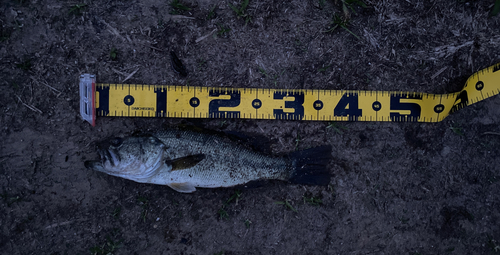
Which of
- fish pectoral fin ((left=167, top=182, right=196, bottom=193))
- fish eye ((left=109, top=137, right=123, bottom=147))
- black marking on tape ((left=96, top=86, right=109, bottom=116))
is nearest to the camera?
fish eye ((left=109, top=137, right=123, bottom=147))

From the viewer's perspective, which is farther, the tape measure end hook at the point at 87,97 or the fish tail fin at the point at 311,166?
the fish tail fin at the point at 311,166

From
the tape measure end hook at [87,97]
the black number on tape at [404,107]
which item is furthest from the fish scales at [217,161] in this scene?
the black number on tape at [404,107]

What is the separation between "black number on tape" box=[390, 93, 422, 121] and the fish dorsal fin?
Answer: 2740 millimetres

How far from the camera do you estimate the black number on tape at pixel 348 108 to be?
3.83 meters

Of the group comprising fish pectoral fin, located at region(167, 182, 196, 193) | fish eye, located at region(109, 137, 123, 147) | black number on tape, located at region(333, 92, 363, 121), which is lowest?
fish pectoral fin, located at region(167, 182, 196, 193)

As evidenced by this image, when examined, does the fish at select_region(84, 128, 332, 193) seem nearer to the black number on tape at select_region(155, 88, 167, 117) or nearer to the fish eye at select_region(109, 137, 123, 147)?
the fish eye at select_region(109, 137, 123, 147)

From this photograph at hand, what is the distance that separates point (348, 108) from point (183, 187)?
2485mm

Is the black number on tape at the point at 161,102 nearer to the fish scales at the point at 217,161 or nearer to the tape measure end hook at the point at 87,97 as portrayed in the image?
the fish scales at the point at 217,161

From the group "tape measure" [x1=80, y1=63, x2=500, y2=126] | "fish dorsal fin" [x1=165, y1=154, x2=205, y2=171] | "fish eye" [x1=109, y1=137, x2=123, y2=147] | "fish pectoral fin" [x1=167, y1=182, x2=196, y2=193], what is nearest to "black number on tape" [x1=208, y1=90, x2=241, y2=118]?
"tape measure" [x1=80, y1=63, x2=500, y2=126]

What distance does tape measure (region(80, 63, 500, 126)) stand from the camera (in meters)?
3.67

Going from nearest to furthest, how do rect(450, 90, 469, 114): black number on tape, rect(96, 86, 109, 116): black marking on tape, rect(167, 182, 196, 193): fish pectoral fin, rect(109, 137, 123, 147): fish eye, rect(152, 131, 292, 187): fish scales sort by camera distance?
rect(109, 137, 123, 147): fish eye
rect(152, 131, 292, 187): fish scales
rect(167, 182, 196, 193): fish pectoral fin
rect(96, 86, 109, 116): black marking on tape
rect(450, 90, 469, 114): black number on tape

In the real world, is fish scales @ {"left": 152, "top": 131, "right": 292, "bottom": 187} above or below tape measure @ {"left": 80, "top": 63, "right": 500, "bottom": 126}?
Result: below

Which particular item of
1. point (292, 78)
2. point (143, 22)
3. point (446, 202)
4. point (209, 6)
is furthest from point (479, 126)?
point (143, 22)

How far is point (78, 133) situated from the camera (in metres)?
3.72
